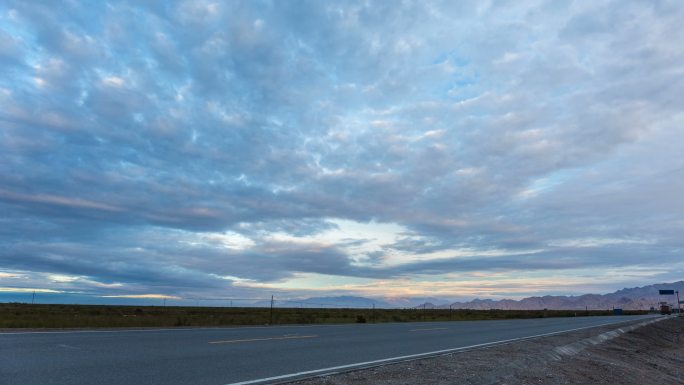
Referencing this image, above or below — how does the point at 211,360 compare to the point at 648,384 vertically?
above

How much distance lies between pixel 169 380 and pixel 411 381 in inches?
179

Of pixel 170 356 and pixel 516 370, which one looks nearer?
pixel 170 356

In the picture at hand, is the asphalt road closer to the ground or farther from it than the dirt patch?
farther from it

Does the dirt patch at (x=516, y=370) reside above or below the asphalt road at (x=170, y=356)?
below

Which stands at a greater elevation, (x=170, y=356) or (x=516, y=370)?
(x=170, y=356)

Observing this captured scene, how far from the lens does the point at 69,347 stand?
12.1 meters

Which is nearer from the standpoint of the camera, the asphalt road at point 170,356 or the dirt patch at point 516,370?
the asphalt road at point 170,356

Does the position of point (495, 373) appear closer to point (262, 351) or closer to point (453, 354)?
point (453, 354)

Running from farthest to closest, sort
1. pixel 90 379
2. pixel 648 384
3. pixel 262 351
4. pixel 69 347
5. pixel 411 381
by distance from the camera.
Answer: pixel 648 384 → pixel 262 351 → pixel 69 347 → pixel 411 381 → pixel 90 379

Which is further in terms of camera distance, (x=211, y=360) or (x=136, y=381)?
(x=211, y=360)

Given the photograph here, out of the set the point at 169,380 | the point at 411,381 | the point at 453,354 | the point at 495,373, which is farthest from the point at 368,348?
the point at 169,380

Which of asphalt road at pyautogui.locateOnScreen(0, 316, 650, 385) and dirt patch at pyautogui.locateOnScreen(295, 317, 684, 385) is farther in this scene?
dirt patch at pyautogui.locateOnScreen(295, 317, 684, 385)

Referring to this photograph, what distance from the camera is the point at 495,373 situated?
37.0 ft

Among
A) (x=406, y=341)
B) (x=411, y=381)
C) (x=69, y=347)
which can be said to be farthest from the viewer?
(x=406, y=341)
